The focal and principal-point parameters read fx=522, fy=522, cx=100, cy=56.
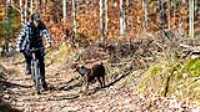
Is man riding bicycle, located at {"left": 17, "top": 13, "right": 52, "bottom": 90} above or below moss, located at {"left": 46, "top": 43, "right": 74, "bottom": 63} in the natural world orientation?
above

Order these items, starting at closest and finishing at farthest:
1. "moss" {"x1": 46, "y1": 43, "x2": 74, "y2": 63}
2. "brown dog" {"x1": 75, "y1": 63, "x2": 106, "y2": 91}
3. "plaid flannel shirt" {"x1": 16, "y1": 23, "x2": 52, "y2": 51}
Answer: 1. "plaid flannel shirt" {"x1": 16, "y1": 23, "x2": 52, "y2": 51}
2. "brown dog" {"x1": 75, "y1": 63, "x2": 106, "y2": 91}
3. "moss" {"x1": 46, "y1": 43, "x2": 74, "y2": 63}

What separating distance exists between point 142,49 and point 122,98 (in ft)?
13.6

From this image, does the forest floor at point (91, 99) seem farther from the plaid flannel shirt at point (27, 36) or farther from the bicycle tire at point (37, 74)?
the plaid flannel shirt at point (27, 36)

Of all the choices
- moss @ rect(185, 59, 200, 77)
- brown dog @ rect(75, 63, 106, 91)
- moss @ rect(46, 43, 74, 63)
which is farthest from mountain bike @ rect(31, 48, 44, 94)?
moss @ rect(46, 43, 74, 63)

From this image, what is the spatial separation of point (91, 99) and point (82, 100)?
22cm

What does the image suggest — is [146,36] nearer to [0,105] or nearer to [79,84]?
[79,84]

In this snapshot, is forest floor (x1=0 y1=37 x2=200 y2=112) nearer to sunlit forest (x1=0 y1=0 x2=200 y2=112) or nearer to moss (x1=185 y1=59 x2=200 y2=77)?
sunlit forest (x1=0 y1=0 x2=200 y2=112)

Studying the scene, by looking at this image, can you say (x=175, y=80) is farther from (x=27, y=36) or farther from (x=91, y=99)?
(x=27, y=36)

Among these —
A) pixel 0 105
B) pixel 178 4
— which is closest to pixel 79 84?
pixel 0 105

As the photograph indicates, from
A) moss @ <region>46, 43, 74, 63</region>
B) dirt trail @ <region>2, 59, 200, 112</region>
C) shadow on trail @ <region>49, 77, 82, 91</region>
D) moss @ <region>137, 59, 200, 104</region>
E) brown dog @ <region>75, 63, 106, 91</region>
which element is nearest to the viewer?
moss @ <region>137, 59, 200, 104</region>

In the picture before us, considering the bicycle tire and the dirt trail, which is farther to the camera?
the bicycle tire

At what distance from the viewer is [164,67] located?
10.7 meters

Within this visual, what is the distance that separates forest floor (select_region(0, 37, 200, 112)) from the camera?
9.62 m

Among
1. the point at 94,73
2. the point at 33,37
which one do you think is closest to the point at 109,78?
the point at 94,73
